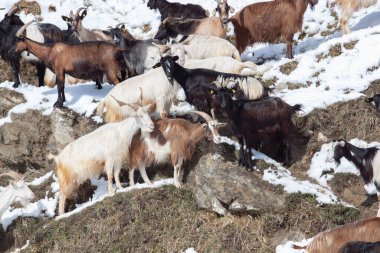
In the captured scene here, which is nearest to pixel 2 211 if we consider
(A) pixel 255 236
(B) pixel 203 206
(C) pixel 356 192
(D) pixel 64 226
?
(D) pixel 64 226

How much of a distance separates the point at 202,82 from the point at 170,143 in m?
1.21

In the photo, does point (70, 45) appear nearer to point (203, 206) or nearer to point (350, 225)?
point (203, 206)

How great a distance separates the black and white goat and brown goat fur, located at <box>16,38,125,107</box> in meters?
4.43

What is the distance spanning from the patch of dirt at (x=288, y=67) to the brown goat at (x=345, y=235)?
5.16 metres

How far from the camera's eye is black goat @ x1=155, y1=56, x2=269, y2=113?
479 inches

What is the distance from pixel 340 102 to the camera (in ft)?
40.7

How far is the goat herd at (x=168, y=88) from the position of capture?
448 inches

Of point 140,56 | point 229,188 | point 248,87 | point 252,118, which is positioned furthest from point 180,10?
point 229,188

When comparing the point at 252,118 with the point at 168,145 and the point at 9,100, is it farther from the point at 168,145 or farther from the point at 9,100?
the point at 9,100

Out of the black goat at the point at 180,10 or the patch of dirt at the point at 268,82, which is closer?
the patch of dirt at the point at 268,82

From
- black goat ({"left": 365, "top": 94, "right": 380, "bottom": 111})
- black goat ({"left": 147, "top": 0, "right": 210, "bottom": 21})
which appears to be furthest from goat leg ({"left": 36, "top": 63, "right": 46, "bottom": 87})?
black goat ({"left": 365, "top": 94, "right": 380, "bottom": 111})

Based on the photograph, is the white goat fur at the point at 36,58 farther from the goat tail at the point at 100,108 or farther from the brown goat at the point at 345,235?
the brown goat at the point at 345,235

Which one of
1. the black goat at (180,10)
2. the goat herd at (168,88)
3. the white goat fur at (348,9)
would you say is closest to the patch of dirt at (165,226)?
the goat herd at (168,88)

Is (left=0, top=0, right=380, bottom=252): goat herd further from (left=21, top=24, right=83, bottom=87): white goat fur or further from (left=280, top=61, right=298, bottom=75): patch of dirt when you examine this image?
(left=280, top=61, right=298, bottom=75): patch of dirt
